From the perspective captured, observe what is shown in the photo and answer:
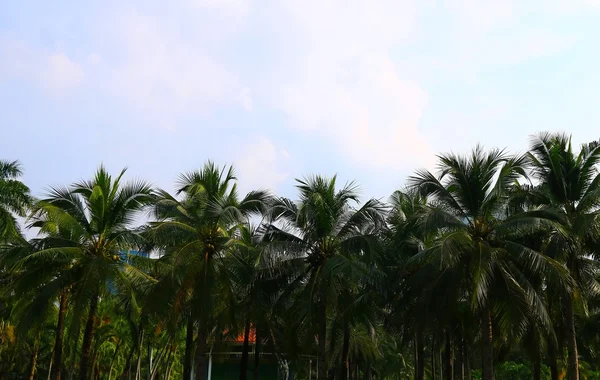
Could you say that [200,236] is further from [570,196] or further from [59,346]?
[570,196]

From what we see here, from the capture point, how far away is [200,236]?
2236 centimetres

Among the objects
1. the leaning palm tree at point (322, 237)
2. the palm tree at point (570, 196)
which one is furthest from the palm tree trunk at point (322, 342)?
the palm tree at point (570, 196)

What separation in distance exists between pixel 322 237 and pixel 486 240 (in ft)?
20.0

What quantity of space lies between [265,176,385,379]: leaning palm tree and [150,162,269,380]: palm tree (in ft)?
4.65

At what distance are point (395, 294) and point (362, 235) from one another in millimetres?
2884

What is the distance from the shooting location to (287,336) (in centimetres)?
2441

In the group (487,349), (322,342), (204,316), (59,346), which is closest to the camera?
(487,349)

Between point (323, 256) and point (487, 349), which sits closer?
point (487, 349)

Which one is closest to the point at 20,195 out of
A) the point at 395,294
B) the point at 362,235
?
the point at 362,235

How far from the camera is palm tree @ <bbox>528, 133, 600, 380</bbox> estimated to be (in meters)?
20.2

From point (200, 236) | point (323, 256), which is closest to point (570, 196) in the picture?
point (323, 256)

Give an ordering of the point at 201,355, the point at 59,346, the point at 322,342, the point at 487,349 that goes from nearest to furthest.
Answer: the point at 487,349
the point at 201,355
the point at 59,346
the point at 322,342

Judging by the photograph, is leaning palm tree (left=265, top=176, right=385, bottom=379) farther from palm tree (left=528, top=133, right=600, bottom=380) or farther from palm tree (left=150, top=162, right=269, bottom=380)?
palm tree (left=528, top=133, right=600, bottom=380)

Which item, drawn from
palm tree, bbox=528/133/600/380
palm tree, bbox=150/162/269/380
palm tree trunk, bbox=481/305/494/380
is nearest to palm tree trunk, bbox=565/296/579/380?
palm tree, bbox=528/133/600/380
